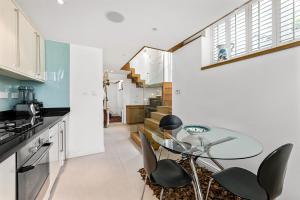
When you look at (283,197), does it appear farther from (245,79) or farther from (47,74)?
(47,74)

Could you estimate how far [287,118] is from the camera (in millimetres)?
1376

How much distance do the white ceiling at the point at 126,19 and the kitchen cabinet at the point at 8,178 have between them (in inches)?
69.7

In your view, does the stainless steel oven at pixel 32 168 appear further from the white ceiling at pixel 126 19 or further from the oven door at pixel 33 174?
the white ceiling at pixel 126 19

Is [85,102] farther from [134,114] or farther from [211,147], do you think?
[134,114]

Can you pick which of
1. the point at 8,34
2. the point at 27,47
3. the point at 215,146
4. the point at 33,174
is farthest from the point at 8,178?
the point at 27,47

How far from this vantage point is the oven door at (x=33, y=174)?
0.89 metres

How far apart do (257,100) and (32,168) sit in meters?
2.25

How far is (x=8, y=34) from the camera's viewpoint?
1.37 m

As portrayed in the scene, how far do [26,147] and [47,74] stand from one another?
2.08m

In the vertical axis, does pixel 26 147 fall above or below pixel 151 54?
below

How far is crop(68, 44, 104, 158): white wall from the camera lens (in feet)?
8.93

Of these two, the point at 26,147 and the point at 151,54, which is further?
the point at 151,54

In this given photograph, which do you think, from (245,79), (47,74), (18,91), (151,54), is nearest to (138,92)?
(151,54)

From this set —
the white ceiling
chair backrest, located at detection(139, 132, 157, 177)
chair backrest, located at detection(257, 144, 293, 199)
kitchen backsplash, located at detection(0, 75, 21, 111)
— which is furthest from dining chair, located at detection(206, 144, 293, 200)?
kitchen backsplash, located at detection(0, 75, 21, 111)
